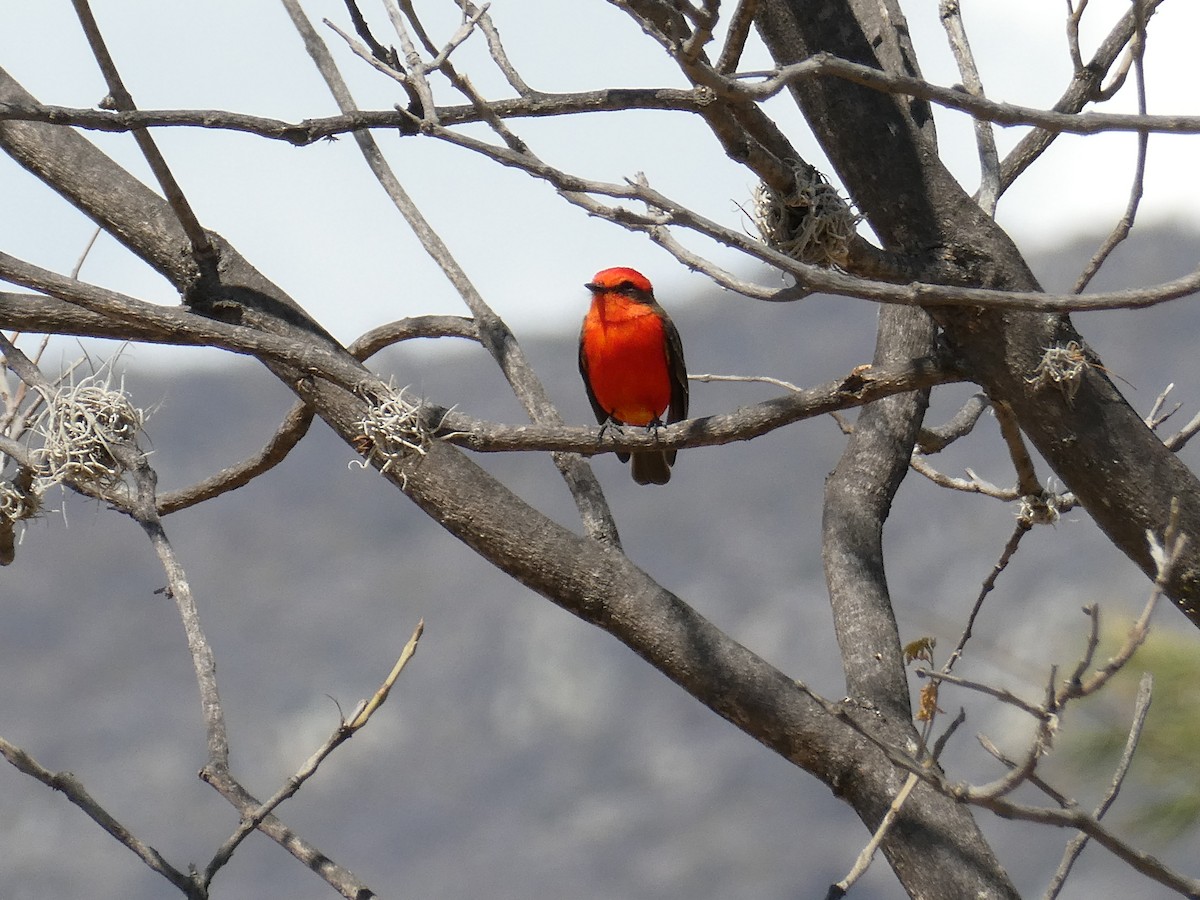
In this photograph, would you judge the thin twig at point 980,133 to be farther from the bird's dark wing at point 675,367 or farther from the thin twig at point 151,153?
the bird's dark wing at point 675,367

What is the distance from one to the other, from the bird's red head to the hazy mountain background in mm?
1283

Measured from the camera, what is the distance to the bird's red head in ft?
17.5

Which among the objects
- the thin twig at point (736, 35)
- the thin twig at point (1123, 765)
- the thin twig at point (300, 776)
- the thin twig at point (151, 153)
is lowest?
the thin twig at point (300, 776)

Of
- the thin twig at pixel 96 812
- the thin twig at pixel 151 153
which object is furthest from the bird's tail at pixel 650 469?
the thin twig at pixel 96 812

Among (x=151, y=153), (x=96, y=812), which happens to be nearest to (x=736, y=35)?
(x=151, y=153)

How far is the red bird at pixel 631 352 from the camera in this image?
5242 mm

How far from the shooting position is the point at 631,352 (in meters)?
5.23

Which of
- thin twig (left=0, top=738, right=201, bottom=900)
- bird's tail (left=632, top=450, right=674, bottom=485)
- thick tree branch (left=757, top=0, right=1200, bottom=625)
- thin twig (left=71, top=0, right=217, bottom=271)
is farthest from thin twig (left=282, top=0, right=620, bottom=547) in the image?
bird's tail (left=632, top=450, right=674, bottom=485)

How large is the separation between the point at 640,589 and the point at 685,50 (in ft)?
4.60

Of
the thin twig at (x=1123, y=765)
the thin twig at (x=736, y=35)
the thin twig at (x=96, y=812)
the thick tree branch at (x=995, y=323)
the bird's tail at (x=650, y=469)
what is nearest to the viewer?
the thin twig at (x=1123, y=765)

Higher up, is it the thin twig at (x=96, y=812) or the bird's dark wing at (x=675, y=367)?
the bird's dark wing at (x=675, y=367)

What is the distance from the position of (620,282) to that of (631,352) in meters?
0.31

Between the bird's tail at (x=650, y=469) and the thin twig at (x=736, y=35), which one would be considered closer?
the thin twig at (x=736, y=35)

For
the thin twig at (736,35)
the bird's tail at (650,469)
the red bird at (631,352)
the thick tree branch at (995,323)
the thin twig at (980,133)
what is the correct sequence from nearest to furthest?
the thin twig at (736,35), the thick tree branch at (995,323), the thin twig at (980,133), the red bird at (631,352), the bird's tail at (650,469)
